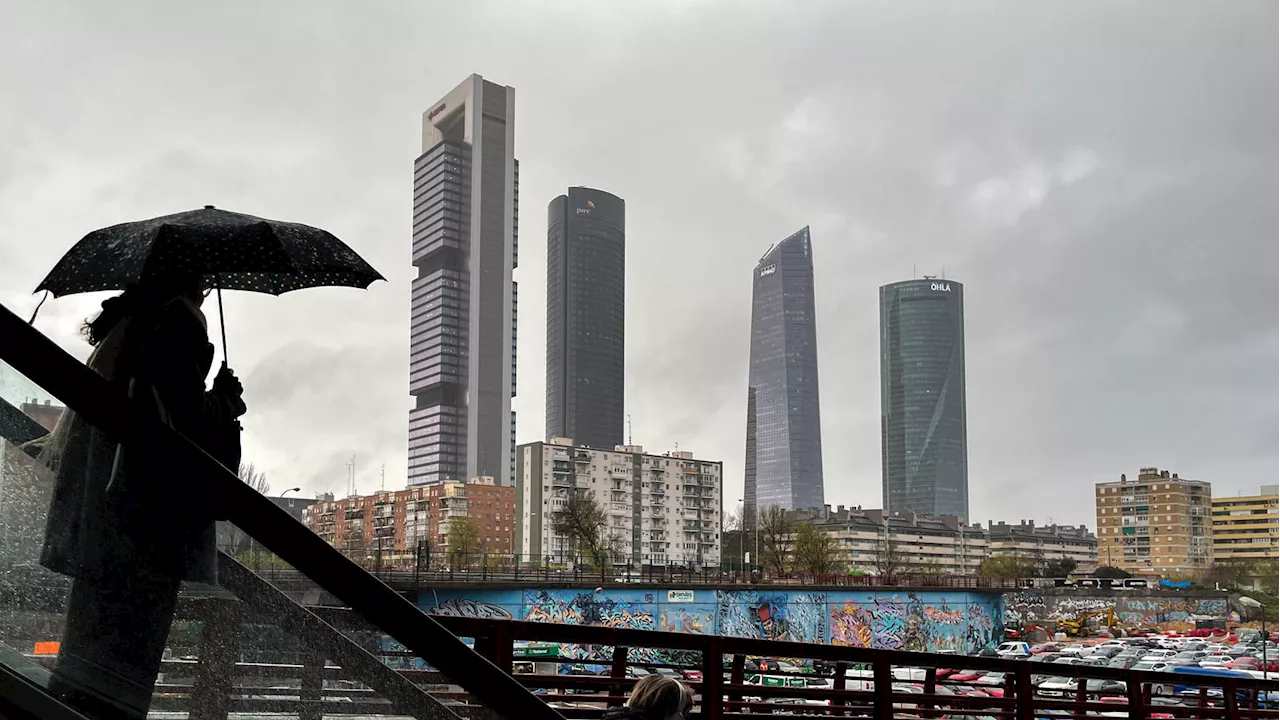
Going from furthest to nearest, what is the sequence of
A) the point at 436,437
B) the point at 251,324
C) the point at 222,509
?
1. the point at 436,437
2. the point at 251,324
3. the point at 222,509

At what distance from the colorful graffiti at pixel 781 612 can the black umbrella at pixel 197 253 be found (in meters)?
42.8

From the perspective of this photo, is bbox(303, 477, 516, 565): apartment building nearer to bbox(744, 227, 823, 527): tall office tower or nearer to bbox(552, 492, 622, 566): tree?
bbox(552, 492, 622, 566): tree

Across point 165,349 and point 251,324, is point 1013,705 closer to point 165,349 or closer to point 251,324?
point 165,349

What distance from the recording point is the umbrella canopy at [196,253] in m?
1.96

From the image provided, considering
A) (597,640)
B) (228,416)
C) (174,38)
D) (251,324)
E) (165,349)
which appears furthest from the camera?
(251,324)

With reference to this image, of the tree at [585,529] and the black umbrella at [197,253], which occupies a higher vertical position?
the black umbrella at [197,253]

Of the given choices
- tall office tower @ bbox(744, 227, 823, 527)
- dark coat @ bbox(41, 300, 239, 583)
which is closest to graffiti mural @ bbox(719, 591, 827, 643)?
dark coat @ bbox(41, 300, 239, 583)

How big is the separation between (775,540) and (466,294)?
91832 mm

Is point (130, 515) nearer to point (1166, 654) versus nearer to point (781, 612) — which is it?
point (1166, 654)

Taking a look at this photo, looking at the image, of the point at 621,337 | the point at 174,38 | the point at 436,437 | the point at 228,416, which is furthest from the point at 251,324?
the point at 621,337

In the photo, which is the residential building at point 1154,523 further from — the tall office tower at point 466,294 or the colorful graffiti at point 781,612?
the tall office tower at point 466,294

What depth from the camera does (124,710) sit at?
1.43 m

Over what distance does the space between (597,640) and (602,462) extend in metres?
91.1

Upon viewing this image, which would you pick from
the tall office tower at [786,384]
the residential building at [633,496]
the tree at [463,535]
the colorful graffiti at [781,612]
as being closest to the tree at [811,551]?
the colorful graffiti at [781,612]
